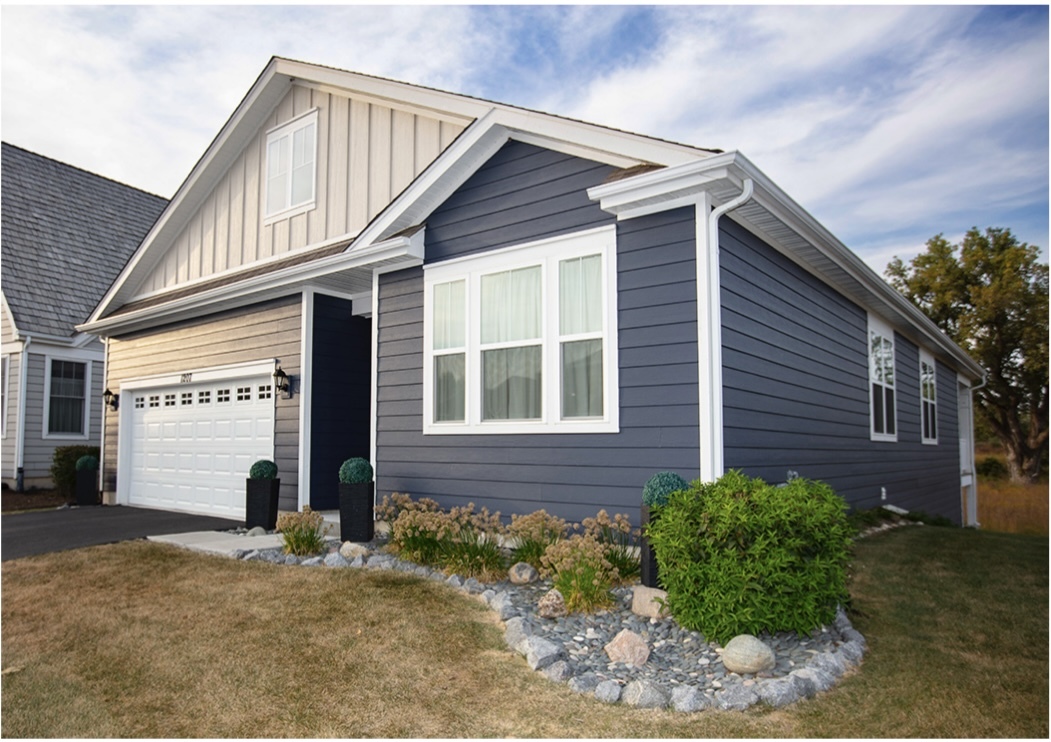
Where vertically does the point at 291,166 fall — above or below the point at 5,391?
above

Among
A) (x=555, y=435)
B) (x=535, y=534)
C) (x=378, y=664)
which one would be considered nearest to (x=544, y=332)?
(x=555, y=435)

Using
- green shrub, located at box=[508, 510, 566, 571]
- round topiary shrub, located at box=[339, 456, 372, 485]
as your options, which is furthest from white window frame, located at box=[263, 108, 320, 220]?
green shrub, located at box=[508, 510, 566, 571]

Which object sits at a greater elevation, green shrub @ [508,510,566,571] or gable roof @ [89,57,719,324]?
gable roof @ [89,57,719,324]

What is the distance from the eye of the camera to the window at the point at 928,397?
14453 mm

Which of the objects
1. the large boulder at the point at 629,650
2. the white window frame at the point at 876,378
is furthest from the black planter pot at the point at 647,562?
the white window frame at the point at 876,378

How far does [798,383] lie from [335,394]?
5897 mm

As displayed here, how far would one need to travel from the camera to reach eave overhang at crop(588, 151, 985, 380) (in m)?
5.91

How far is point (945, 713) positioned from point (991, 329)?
92.3 feet

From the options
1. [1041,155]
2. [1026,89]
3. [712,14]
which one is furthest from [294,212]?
[1041,155]

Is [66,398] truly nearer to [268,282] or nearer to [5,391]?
[5,391]

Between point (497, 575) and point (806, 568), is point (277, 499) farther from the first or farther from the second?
point (806, 568)

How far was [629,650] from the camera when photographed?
14.5 ft

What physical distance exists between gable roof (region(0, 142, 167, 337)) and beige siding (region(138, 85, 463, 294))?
502 centimetres

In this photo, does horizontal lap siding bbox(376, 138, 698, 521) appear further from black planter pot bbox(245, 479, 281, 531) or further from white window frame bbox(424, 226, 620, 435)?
black planter pot bbox(245, 479, 281, 531)
